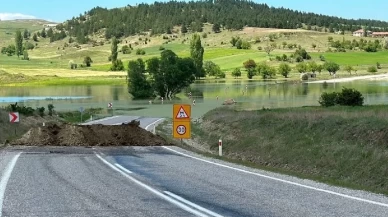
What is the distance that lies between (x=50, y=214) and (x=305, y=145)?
829 inches

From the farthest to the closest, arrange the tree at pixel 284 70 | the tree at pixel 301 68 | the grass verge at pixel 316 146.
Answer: the tree at pixel 301 68 → the tree at pixel 284 70 → the grass verge at pixel 316 146

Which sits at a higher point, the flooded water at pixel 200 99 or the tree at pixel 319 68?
the tree at pixel 319 68

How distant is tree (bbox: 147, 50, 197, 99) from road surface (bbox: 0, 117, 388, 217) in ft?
310

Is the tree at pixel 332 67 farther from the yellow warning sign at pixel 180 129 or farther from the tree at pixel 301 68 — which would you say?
the yellow warning sign at pixel 180 129

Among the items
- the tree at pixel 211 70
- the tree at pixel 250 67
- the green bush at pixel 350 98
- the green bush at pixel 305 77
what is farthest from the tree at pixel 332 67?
the green bush at pixel 350 98

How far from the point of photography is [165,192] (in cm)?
1280

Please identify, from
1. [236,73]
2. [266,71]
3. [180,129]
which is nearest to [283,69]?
[266,71]

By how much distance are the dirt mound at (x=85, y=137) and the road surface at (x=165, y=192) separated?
8.90m

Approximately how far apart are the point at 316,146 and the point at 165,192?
1684cm

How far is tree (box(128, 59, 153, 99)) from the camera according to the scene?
115812 millimetres

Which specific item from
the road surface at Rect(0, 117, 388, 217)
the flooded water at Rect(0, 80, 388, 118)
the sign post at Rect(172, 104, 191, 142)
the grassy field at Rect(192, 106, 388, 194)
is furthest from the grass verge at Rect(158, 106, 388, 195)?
the flooded water at Rect(0, 80, 388, 118)

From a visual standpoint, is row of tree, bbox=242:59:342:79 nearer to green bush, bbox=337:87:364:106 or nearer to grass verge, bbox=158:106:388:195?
green bush, bbox=337:87:364:106

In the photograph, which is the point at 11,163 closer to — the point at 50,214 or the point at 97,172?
the point at 97,172

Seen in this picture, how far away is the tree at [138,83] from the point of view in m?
116
